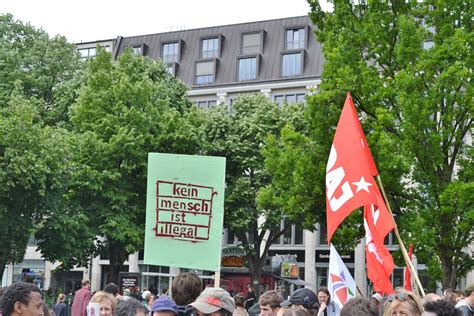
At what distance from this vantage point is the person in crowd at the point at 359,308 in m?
5.35

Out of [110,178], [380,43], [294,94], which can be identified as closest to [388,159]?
[380,43]

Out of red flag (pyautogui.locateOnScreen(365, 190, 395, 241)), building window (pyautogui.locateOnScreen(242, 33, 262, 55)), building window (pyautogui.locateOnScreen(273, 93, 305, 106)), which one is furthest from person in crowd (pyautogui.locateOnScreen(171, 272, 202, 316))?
building window (pyautogui.locateOnScreen(242, 33, 262, 55))

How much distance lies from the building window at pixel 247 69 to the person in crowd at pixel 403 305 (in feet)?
153

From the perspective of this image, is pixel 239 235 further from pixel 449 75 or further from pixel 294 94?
pixel 449 75

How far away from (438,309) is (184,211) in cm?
360

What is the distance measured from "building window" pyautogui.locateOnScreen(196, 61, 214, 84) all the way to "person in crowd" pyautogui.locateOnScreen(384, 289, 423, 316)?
157 ft

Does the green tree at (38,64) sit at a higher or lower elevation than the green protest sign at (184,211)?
higher

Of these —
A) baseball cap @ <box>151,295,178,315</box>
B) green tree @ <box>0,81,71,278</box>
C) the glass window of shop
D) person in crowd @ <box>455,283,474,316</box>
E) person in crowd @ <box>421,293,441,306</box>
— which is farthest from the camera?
the glass window of shop

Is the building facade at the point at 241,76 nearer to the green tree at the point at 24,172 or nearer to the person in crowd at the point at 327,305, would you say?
the green tree at the point at 24,172

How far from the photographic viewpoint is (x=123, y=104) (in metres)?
33.1

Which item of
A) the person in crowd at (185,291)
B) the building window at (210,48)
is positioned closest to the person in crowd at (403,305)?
the person in crowd at (185,291)

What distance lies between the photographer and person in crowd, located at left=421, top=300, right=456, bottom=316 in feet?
20.3

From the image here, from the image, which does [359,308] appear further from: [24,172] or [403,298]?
[24,172]

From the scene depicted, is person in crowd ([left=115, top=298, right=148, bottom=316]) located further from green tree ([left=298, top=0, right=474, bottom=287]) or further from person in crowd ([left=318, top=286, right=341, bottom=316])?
green tree ([left=298, top=0, right=474, bottom=287])
